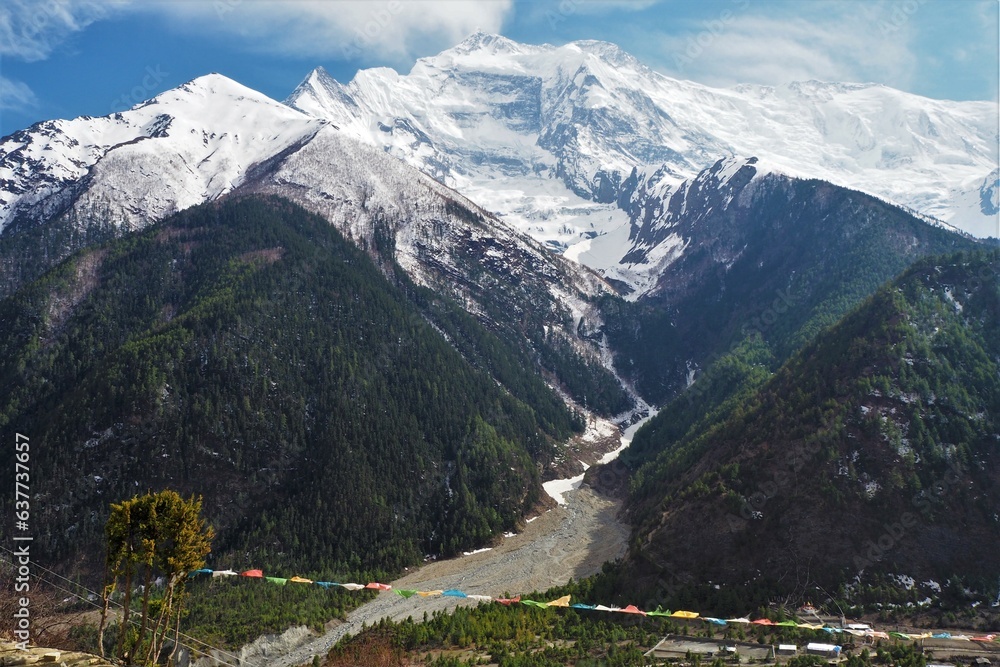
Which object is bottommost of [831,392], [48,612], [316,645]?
[316,645]

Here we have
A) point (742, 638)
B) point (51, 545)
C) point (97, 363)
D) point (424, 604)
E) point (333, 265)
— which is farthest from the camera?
point (333, 265)

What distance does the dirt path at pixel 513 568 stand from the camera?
302ft

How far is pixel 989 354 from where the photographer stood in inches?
4149

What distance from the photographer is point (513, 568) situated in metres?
117

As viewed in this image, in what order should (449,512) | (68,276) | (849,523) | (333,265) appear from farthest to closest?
1. (333,265)
2. (68,276)
3. (449,512)
4. (849,523)

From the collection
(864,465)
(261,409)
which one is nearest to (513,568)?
(864,465)

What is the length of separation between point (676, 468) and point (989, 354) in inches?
2020

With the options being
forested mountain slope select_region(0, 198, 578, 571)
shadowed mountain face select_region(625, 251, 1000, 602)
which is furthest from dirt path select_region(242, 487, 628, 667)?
shadowed mountain face select_region(625, 251, 1000, 602)

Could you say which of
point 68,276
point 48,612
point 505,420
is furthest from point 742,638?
point 68,276

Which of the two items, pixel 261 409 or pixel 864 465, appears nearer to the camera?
pixel 864 465

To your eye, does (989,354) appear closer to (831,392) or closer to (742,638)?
(831,392)

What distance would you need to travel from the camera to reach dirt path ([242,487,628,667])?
92.1 meters

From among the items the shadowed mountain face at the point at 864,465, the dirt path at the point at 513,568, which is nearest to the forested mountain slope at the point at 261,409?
the dirt path at the point at 513,568

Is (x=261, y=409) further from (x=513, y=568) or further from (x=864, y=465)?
(x=864, y=465)
